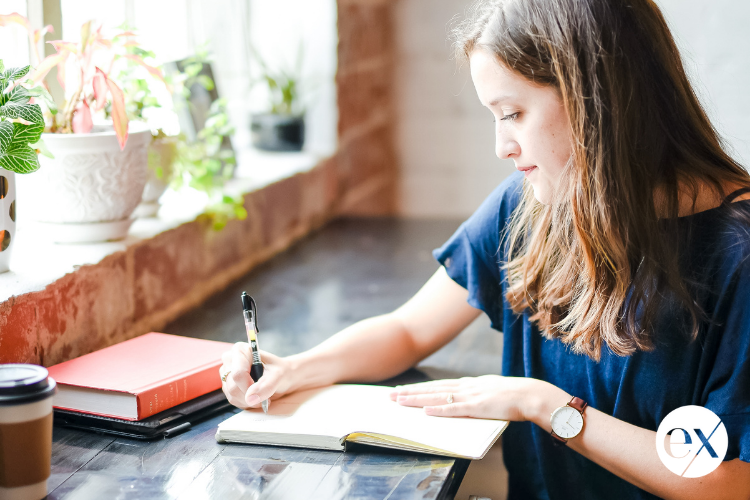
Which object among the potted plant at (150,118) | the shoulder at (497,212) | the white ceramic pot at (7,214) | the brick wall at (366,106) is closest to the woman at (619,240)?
the shoulder at (497,212)

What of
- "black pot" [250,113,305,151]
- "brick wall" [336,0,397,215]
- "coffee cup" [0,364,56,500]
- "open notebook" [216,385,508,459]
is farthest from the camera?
"brick wall" [336,0,397,215]

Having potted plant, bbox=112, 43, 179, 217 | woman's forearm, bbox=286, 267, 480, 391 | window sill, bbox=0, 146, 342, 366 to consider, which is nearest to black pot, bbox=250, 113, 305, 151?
window sill, bbox=0, 146, 342, 366

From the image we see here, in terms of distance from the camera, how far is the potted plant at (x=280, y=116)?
7.79 ft

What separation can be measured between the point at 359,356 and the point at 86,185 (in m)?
0.53

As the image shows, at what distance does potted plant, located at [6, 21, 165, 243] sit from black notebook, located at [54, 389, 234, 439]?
382 millimetres

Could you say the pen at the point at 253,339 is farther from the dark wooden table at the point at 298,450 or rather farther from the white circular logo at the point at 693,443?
the white circular logo at the point at 693,443

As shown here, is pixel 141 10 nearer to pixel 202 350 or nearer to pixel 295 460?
pixel 202 350

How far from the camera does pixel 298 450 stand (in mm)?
929

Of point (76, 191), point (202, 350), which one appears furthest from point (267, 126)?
point (202, 350)

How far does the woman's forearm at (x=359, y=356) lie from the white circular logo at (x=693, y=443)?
426mm

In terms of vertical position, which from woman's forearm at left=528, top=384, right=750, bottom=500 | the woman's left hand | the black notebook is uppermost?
the woman's left hand

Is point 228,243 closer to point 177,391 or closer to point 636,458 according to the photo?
point 177,391

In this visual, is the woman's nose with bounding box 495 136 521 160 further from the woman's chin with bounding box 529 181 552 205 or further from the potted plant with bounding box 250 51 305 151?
the potted plant with bounding box 250 51 305 151

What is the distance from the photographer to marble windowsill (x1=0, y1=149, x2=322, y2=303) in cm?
110
